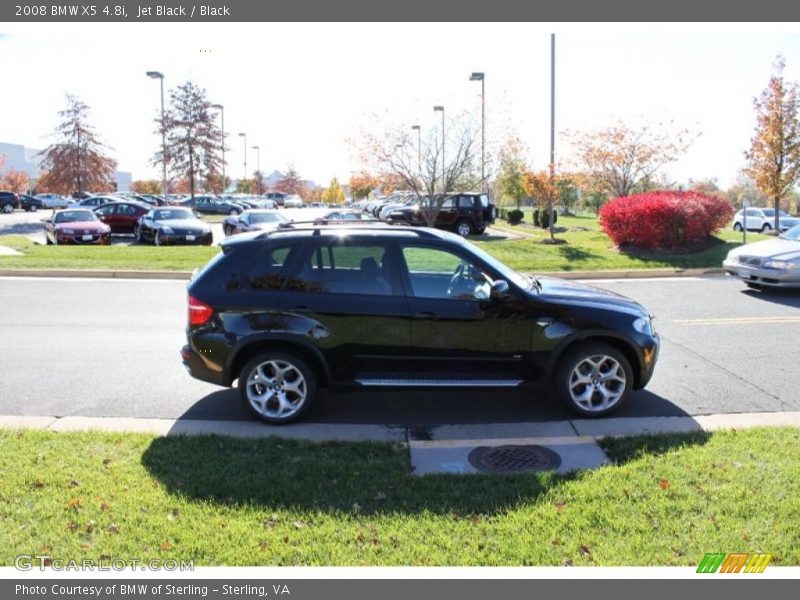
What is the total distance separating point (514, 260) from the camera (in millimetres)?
16141

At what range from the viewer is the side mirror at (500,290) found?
5.44 metres

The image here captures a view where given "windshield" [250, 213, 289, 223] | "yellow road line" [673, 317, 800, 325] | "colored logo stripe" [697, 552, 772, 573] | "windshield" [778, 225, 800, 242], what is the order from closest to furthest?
"colored logo stripe" [697, 552, 772, 573], "yellow road line" [673, 317, 800, 325], "windshield" [778, 225, 800, 242], "windshield" [250, 213, 289, 223]

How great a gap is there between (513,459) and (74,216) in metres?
21.4

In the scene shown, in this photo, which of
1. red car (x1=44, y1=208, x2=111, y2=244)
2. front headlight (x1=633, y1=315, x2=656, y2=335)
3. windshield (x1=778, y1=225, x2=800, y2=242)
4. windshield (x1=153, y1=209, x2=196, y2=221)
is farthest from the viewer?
windshield (x1=153, y1=209, x2=196, y2=221)

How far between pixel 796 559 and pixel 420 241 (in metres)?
3.52

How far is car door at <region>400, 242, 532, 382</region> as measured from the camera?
18.2 feet

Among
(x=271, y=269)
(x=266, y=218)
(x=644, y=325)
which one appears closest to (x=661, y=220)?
(x=644, y=325)

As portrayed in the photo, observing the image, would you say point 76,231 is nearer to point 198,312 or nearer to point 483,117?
point 483,117

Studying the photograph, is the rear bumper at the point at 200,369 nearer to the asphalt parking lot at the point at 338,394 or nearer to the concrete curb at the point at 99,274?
the asphalt parking lot at the point at 338,394

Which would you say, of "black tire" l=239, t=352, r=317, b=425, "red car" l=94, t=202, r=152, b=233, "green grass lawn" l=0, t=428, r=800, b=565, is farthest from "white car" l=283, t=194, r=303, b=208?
"green grass lawn" l=0, t=428, r=800, b=565

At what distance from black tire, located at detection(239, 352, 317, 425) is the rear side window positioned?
0.59m

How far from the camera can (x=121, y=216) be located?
85.9 ft

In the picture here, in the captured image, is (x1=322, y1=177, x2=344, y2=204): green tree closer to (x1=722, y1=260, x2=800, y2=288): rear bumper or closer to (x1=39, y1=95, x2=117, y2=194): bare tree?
(x1=39, y1=95, x2=117, y2=194): bare tree

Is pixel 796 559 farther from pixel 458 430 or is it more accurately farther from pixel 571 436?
pixel 458 430
